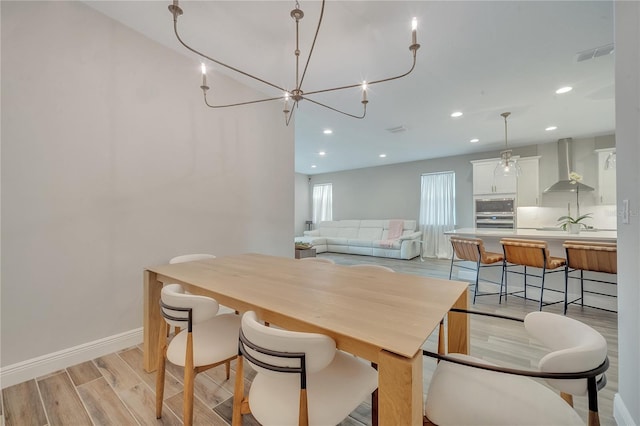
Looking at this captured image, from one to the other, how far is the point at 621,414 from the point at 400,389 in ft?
5.05

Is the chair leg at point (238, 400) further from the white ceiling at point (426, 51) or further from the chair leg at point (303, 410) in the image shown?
the white ceiling at point (426, 51)


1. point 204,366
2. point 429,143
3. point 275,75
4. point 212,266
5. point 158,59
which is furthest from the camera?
point 429,143

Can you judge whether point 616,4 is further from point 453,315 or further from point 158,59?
point 158,59

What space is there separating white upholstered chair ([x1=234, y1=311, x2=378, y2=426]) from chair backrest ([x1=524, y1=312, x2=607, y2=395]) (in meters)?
0.64

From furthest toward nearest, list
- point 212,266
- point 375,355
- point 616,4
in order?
point 212,266, point 616,4, point 375,355

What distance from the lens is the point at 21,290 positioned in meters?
1.72

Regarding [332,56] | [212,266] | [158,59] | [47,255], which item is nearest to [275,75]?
[332,56]

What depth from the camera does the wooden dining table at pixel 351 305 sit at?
31.0 inches

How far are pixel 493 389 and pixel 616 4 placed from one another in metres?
2.12

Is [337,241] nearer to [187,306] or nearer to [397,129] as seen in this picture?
[397,129]

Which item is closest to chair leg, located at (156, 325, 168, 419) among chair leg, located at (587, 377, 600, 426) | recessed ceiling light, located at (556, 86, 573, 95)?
chair leg, located at (587, 377, 600, 426)

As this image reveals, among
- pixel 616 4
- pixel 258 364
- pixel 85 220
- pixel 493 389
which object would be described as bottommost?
pixel 493 389

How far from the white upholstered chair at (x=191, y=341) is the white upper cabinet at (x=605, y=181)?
6.98m

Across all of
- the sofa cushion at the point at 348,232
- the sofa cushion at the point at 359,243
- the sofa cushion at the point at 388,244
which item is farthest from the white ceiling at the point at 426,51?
the sofa cushion at the point at 348,232
